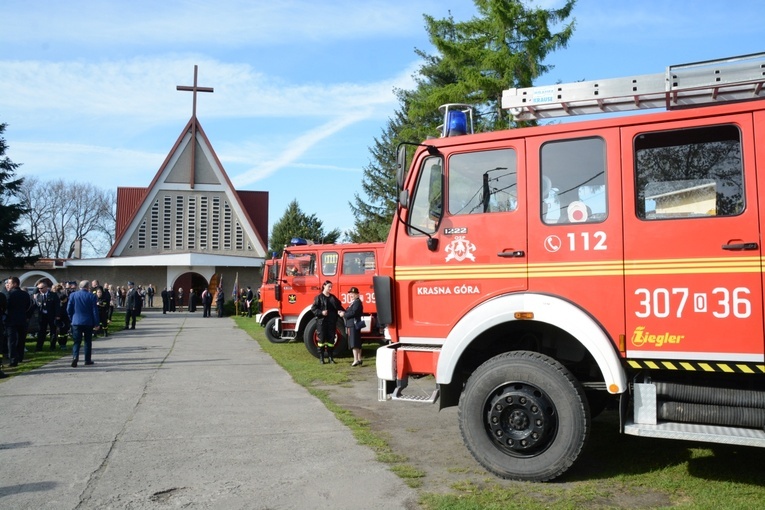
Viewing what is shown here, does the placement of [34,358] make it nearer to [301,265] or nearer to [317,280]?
[301,265]

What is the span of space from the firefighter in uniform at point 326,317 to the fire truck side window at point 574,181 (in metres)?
8.89

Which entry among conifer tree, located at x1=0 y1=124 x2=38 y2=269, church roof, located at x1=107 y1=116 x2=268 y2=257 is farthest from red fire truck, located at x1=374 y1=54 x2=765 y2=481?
church roof, located at x1=107 y1=116 x2=268 y2=257

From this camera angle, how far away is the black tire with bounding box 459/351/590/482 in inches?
209

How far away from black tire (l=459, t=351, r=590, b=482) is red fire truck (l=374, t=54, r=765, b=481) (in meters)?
0.01

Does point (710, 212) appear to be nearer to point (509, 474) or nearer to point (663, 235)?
point (663, 235)

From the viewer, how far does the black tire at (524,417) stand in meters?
5.30

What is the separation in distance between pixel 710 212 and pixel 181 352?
14.2m

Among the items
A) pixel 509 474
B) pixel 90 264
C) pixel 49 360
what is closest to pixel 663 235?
pixel 509 474

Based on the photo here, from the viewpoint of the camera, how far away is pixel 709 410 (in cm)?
501

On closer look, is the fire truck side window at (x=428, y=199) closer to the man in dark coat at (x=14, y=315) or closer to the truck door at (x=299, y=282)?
the truck door at (x=299, y=282)

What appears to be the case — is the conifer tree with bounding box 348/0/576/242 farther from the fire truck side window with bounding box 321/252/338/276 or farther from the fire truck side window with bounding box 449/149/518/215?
the fire truck side window with bounding box 449/149/518/215

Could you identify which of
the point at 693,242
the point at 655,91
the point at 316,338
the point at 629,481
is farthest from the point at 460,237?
the point at 316,338

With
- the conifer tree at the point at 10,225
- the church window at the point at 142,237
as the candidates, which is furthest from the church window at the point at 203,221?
the conifer tree at the point at 10,225

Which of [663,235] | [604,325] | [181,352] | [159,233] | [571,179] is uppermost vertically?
[159,233]
